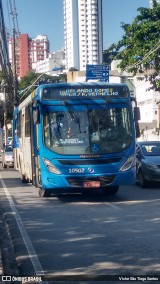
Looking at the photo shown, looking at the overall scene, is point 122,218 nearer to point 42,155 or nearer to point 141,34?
point 42,155

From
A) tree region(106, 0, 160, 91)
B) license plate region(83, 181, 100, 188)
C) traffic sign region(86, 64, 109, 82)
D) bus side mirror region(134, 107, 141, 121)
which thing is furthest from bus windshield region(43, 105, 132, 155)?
traffic sign region(86, 64, 109, 82)

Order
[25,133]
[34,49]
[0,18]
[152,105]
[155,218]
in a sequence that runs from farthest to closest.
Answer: [34,49]
[152,105]
[25,133]
[0,18]
[155,218]

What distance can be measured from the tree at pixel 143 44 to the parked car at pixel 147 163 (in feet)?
35.9

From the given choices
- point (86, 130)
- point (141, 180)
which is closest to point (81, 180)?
point (86, 130)

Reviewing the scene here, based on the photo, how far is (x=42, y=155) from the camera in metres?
14.9

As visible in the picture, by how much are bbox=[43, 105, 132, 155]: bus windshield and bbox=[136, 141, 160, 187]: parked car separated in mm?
4776

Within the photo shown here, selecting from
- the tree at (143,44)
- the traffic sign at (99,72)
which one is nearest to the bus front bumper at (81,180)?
the tree at (143,44)

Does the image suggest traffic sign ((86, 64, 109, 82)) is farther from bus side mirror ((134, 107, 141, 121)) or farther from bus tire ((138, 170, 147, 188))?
bus side mirror ((134, 107, 141, 121))

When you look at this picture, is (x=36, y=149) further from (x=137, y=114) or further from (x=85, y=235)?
(x=85, y=235)

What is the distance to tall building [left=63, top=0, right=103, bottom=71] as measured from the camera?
11600 centimetres

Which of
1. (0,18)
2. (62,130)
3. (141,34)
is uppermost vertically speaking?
(141,34)

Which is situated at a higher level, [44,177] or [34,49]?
[34,49]

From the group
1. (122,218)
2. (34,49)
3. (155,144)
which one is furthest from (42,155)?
(34,49)

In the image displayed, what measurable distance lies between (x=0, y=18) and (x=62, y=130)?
340 cm
